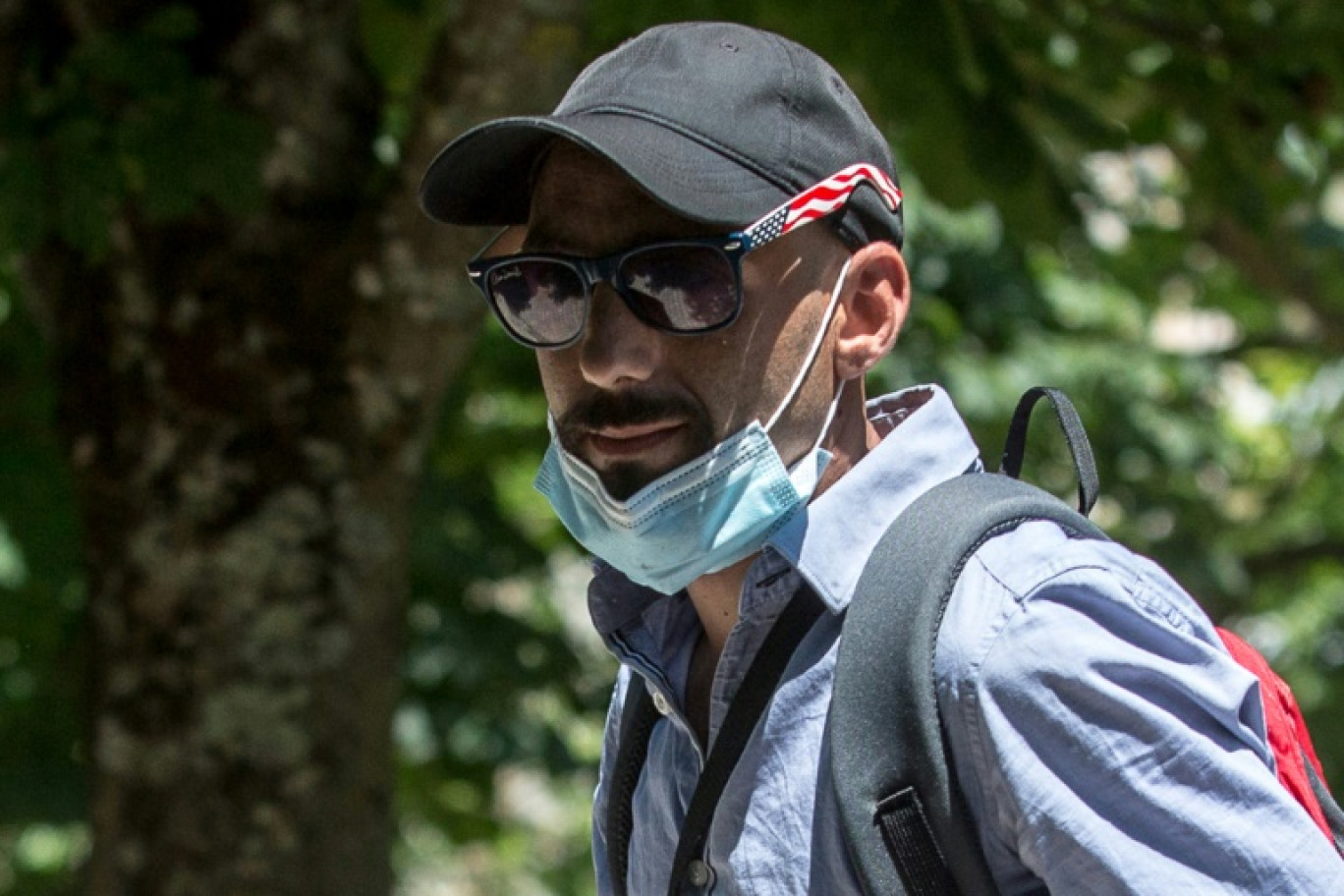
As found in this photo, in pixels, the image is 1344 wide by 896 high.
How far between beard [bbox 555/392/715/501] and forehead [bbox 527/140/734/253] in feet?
0.47

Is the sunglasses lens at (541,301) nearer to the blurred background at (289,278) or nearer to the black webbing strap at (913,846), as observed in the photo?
the black webbing strap at (913,846)

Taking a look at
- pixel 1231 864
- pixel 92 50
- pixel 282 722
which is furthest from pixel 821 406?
pixel 92 50

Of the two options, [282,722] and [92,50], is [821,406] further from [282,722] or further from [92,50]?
[92,50]

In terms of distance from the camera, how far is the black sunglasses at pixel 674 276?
186 centimetres

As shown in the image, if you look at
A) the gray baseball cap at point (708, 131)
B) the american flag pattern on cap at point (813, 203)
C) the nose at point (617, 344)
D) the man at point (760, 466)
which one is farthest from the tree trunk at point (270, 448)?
the american flag pattern on cap at point (813, 203)

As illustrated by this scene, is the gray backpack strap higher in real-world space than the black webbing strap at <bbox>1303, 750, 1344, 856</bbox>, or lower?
higher

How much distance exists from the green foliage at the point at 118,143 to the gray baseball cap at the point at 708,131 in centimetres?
185

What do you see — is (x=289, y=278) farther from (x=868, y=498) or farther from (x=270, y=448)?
(x=868, y=498)

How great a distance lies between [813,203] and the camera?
1.88 m

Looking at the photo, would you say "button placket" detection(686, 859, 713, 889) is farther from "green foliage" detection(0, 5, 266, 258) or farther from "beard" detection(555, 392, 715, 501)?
"green foliage" detection(0, 5, 266, 258)

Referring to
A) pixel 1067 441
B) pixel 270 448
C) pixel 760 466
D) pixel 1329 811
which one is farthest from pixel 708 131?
pixel 270 448

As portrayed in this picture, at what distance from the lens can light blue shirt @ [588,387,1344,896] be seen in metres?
1.52

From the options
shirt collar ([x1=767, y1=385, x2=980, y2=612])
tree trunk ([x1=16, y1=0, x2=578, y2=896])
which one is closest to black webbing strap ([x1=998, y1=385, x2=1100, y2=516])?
shirt collar ([x1=767, y1=385, x2=980, y2=612])

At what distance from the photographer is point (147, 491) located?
12.5ft
